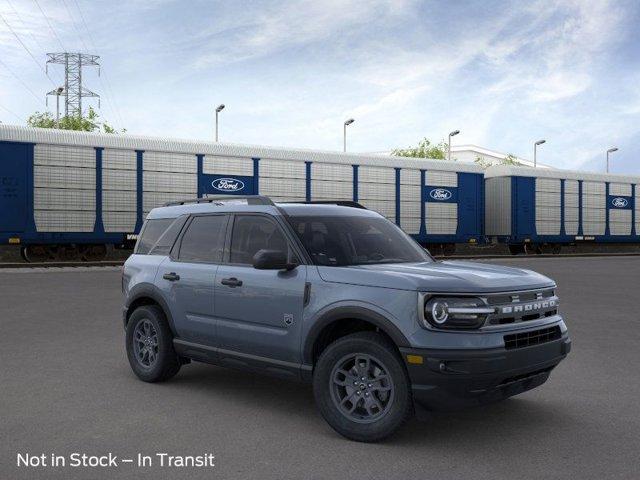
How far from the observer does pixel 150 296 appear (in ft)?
21.7

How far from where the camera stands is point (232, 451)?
4.53 metres

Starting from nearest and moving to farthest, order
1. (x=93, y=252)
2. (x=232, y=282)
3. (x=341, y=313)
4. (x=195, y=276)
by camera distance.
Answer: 1. (x=341, y=313)
2. (x=232, y=282)
3. (x=195, y=276)
4. (x=93, y=252)

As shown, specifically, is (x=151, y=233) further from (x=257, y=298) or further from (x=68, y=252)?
(x=68, y=252)

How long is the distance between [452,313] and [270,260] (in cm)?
146

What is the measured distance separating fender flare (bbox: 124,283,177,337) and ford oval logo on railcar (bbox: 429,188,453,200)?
976 inches

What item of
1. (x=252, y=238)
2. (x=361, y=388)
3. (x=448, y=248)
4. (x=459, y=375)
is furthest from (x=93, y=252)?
(x=459, y=375)

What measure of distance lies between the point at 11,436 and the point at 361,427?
8.19 ft

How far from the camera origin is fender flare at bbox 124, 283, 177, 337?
21.0 feet

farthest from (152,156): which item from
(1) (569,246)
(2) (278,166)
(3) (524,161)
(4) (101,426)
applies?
(3) (524,161)

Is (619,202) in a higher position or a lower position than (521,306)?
higher

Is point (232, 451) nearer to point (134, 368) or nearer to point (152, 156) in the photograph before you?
point (134, 368)

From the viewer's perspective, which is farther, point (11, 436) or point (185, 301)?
point (185, 301)

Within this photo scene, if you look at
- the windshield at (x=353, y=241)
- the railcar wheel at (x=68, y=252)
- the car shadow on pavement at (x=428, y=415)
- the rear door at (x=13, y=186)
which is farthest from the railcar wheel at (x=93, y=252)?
the windshield at (x=353, y=241)

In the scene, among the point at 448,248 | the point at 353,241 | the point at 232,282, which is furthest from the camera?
the point at 448,248
